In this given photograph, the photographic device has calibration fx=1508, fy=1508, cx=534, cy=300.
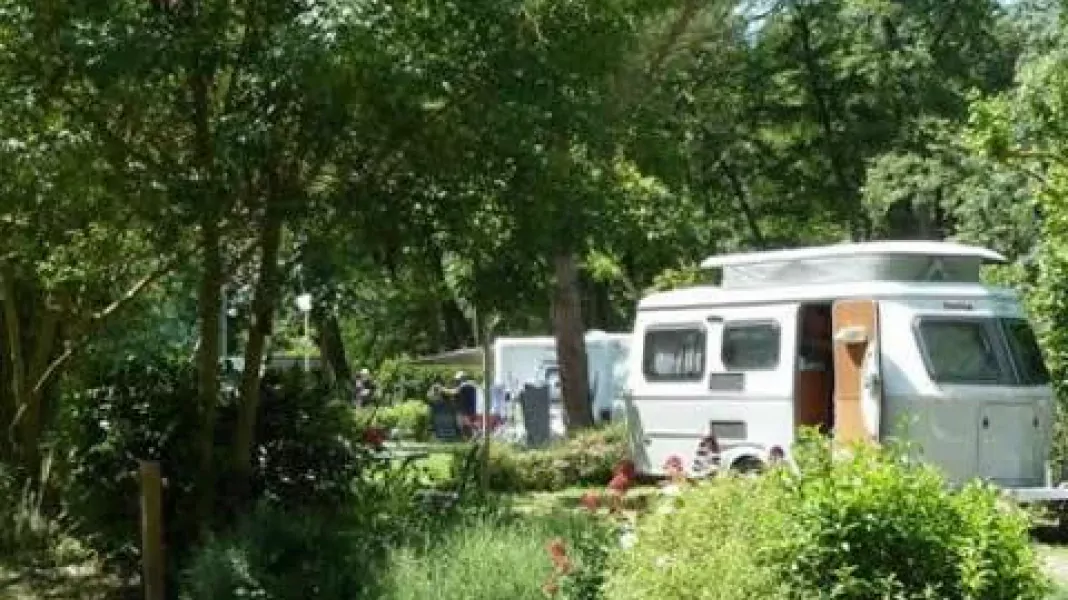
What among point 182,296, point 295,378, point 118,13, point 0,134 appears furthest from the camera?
point 182,296

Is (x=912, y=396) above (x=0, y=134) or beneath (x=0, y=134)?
beneath

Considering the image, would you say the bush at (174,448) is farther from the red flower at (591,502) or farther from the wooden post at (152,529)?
the red flower at (591,502)

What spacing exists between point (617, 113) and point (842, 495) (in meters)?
5.46

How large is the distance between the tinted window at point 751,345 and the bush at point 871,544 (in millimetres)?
9269

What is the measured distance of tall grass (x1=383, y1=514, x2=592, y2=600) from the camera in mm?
6863

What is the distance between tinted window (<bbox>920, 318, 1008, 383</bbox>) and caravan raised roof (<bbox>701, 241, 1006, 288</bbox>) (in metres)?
0.54

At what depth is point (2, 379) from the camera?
13445 mm

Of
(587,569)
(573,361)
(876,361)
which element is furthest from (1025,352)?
(573,361)

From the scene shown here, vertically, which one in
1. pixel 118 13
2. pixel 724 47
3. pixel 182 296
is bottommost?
pixel 182 296

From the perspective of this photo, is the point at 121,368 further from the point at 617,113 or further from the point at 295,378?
the point at 617,113

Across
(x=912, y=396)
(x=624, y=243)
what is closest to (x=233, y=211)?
(x=624, y=243)

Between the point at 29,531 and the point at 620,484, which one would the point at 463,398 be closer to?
the point at 29,531

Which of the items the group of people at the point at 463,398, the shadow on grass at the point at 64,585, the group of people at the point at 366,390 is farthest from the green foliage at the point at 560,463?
the group of people at the point at 463,398

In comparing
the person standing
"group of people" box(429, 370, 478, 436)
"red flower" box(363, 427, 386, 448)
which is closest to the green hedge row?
"red flower" box(363, 427, 386, 448)
